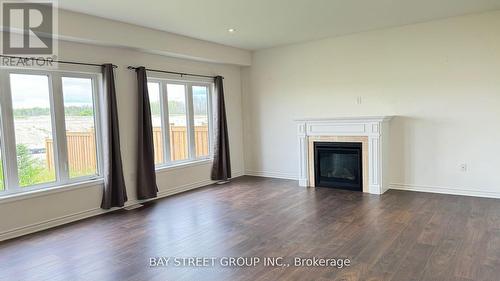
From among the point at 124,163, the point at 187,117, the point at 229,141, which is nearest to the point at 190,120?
the point at 187,117

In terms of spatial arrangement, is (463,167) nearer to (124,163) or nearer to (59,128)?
(124,163)

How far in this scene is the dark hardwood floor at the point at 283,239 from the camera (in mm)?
2773

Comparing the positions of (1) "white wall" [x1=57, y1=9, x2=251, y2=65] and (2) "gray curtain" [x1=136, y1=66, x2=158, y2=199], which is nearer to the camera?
(1) "white wall" [x1=57, y1=9, x2=251, y2=65]

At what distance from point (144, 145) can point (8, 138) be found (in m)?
1.72

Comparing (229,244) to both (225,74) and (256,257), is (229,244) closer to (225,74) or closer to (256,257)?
(256,257)

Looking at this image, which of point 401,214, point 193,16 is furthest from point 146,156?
point 401,214

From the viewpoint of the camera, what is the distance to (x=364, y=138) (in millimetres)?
5230

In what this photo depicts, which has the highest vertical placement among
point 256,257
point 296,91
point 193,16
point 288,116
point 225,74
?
point 193,16

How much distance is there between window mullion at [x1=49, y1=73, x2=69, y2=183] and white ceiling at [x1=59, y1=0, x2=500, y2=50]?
3.26ft

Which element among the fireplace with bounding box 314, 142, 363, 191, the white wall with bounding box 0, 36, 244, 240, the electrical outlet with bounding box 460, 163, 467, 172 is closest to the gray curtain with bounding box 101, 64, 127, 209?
the white wall with bounding box 0, 36, 244, 240

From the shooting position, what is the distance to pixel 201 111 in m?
6.42

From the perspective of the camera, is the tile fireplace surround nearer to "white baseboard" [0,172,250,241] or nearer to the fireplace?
the fireplace

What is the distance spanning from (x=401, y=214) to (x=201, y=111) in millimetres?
3891

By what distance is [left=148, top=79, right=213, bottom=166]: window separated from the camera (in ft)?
18.3
